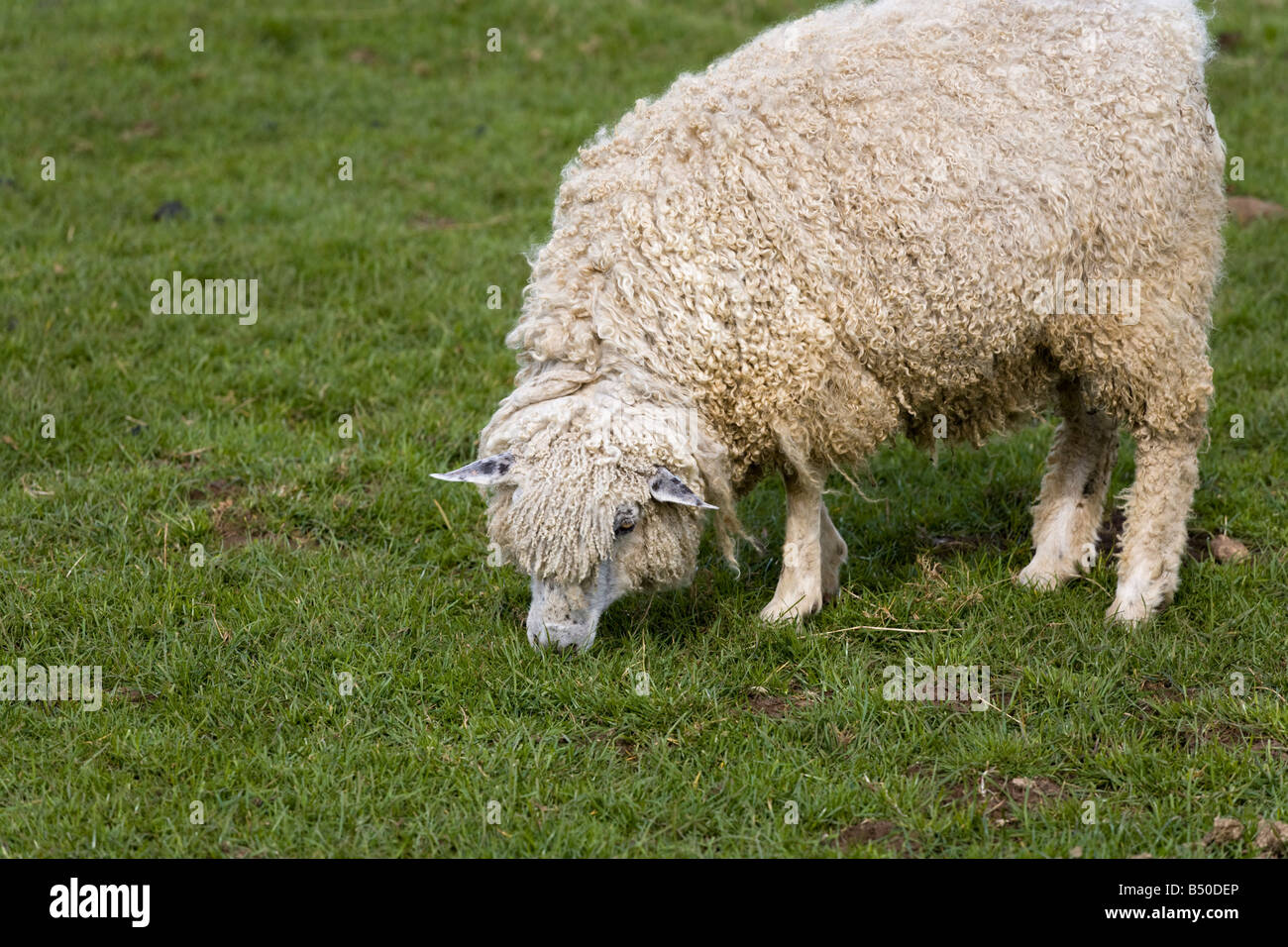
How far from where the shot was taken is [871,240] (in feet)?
15.4

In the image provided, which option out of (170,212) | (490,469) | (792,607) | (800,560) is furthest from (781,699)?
(170,212)

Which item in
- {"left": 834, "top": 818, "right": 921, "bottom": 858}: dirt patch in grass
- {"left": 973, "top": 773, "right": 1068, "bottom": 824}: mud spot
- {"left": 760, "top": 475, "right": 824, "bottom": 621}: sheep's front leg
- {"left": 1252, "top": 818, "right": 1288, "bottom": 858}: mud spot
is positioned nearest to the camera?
{"left": 1252, "top": 818, "right": 1288, "bottom": 858}: mud spot

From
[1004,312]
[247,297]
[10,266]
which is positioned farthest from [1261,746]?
[10,266]

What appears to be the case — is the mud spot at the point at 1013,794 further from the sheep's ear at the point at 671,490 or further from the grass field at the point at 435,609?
the sheep's ear at the point at 671,490

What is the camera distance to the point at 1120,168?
4867 mm

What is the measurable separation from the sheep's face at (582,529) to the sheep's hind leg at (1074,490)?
1607 mm

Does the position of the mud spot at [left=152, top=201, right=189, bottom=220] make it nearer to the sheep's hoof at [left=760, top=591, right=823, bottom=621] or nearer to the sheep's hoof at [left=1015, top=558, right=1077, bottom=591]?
the sheep's hoof at [left=760, top=591, right=823, bottom=621]

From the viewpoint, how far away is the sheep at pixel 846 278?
181 inches

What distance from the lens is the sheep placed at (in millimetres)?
4594

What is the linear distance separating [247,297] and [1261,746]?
5.71 metres

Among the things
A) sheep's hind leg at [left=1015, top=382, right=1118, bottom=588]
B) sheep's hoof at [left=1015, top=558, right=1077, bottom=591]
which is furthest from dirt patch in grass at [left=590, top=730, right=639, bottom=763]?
sheep's hind leg at [left=1015, top=382, right=1118, bottom=588]

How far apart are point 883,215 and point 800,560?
1.30m

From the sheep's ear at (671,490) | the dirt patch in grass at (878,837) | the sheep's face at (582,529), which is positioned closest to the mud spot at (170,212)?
the sheep's face at (582,529)

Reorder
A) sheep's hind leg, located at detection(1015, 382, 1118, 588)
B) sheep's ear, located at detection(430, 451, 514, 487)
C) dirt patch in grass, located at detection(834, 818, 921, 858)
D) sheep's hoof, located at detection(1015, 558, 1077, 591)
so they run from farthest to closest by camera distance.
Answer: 1. sheep's hind leg, located at detection(1015, 382, 1118, 588)
2. sheep's hoof, located at detection(1015, 558, 1077, 591)
3. sheep's ear, located at detection(430, 451, 514, 487)
4. dirt patch in grass, located at detection(834, 818, 921, 858)
